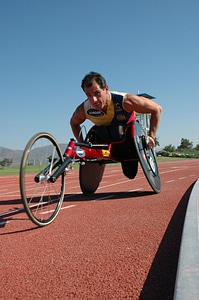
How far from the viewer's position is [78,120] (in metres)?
5.59

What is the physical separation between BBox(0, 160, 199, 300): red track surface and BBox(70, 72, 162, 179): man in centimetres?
176

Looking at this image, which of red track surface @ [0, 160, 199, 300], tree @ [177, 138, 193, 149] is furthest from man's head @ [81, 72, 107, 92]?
tree @ [177, 138, 193, 149]

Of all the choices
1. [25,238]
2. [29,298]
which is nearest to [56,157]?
[25,238]

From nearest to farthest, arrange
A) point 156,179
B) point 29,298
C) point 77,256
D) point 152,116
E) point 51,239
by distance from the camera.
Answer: point 29,298 → point 77,256 → point 51,239 → point 152,116 → point 156,179

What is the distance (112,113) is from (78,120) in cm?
73

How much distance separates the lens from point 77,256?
232 centimetres

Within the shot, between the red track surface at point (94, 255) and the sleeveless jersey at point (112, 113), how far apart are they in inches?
73.2

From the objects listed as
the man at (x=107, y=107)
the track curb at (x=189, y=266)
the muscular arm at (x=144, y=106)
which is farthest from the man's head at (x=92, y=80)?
the track curb at (x=189, y=266)

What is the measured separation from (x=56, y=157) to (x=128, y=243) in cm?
184

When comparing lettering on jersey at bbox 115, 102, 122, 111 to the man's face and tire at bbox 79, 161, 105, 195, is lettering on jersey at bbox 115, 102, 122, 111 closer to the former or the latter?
the man's face

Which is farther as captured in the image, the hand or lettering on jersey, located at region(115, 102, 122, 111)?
the hand

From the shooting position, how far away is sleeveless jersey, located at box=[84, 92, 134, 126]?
5039 millimetres

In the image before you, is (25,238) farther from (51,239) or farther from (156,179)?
(156,179)

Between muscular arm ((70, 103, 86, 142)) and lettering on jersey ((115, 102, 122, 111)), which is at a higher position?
lettering on jersey ((115, 102, 122, 111))
